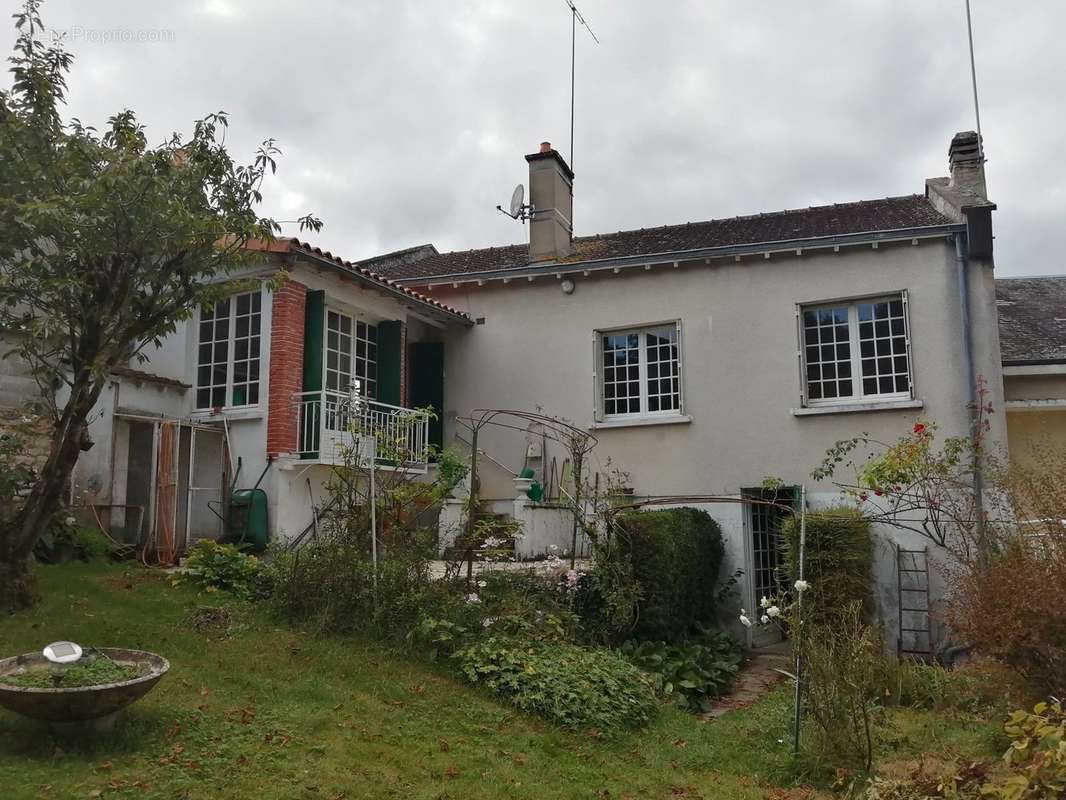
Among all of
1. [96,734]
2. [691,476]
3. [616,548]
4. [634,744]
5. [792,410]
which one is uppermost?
[792,410]

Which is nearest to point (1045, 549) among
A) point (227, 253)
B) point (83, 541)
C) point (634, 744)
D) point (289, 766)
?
point (634, 744)

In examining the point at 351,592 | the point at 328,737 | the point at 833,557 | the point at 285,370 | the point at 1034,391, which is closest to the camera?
the point at 328,737

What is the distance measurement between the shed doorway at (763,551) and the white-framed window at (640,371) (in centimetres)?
199

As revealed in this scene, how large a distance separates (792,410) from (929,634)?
3.57 meters

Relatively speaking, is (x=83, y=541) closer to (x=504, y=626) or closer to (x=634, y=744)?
(x=504, y=626)

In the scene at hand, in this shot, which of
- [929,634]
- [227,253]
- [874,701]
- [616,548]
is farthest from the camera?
[929,634]

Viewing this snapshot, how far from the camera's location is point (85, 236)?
7645 millimetres

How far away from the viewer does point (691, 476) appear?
13.4 m

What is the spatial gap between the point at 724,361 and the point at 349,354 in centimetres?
581

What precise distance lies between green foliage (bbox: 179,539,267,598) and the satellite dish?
26.8 feet

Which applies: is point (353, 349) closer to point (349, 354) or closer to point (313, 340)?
point (349, 354)

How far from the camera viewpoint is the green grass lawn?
5438 millimetres

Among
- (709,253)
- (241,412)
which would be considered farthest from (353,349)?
(709,253)

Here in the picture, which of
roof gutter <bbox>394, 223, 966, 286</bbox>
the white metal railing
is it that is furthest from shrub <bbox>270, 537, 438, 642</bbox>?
roof gutter <bbox>394, 223, 966, 286</bbox>
